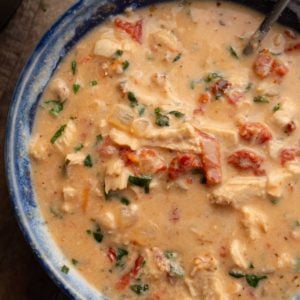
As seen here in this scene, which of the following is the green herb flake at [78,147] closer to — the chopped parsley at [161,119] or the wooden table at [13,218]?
the chopped parsley at [161,119]

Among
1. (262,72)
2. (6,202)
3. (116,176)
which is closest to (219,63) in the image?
(262,72)

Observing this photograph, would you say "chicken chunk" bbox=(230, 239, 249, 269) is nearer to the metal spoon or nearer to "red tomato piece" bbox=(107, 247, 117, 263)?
"red tomato piece" bbox=(107, 247, 117, 263)

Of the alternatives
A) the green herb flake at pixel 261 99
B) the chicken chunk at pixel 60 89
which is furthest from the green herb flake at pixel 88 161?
the green herb flake at pixel 261 99

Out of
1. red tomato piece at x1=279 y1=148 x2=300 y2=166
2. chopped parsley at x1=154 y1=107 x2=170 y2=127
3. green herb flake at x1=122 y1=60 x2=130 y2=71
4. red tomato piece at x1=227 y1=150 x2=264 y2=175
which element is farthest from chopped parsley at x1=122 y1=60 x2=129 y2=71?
red tomato piece at x1=279 y1=148 x2=300 y2=166

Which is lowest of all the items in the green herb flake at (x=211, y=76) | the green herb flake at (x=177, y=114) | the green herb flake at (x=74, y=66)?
the green herb flake at (x=74, y=66)

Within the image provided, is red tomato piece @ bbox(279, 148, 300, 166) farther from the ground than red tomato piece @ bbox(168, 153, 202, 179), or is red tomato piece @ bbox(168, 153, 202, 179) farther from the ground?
red tomato piece @ bbox(279, 148, 300, 166)

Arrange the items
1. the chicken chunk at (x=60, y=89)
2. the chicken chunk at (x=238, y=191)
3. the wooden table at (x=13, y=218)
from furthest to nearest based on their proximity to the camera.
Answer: the wooden table at (x=13, y=218), the chicken chunk at (x=60, y=89), the chicken chunk at (x=238, y=191)

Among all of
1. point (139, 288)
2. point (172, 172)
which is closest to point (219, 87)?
point (172, 172)
